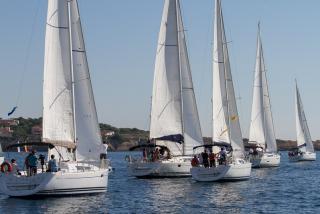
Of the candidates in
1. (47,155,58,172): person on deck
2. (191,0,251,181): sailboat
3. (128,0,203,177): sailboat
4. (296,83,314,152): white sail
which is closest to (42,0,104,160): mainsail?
(47,155,58,172): person on deck

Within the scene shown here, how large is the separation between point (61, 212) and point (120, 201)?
594cm

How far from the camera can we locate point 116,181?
51125 mm

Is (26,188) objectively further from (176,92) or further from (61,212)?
(176,92)

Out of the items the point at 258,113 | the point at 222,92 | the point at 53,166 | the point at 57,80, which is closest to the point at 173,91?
the point at 222,92

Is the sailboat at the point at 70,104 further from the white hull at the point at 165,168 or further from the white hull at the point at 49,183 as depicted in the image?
the white hull at the point at 165,168

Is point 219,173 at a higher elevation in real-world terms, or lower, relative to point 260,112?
lower

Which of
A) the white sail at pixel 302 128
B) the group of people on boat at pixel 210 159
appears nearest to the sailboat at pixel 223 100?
the group of people on boat at pixel 210 159

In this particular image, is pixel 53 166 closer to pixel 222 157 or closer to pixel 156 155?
pixel 222 157

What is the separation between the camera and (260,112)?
7544cm

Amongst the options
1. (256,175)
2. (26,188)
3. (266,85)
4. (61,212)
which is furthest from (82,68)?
(266,85)

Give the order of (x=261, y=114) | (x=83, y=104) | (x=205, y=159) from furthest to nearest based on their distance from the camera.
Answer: (x=261, y=114), (x=205, y=159), (x=83, y=104)

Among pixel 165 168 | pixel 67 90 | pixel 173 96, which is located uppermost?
pixel 173 96

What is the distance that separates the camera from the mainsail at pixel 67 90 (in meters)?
37.6

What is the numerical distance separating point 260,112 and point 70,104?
40.6m
